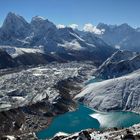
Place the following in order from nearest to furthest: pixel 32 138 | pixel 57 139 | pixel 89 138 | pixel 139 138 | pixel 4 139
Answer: pixel 139 138 → pixel 89 138 → pixel 57 139 → pixel 4 139 → pixel 32 138

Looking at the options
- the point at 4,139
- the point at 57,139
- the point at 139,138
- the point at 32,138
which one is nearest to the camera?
the point at 139,138

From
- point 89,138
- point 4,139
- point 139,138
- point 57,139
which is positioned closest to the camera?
point 139,138

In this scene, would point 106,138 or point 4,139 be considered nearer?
point 106,138

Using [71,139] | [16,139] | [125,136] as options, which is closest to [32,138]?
[16,139]

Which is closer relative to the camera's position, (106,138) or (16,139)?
(106,138)

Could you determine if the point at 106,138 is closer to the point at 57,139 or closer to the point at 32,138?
the point at 57,139

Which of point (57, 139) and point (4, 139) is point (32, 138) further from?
point (57, 139)

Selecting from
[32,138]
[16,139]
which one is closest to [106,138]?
[16,139]

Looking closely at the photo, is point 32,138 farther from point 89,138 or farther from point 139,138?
point 139,138

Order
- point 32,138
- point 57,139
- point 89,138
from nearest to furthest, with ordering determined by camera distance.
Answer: point 89,138, point 57,139, point 32,138
